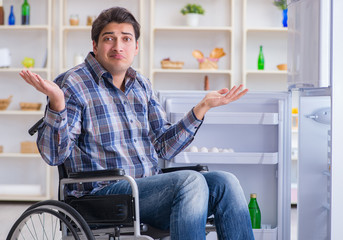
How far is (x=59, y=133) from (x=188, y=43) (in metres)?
3.51

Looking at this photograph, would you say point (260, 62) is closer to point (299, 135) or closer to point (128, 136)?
point (299, 135)

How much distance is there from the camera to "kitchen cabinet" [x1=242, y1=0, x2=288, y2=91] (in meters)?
5.16

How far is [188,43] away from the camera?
521cm

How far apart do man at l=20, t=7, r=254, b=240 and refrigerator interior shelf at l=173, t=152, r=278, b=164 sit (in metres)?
0.63

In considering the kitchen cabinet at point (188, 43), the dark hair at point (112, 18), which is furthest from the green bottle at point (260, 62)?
the dark hair at point (112, 18)

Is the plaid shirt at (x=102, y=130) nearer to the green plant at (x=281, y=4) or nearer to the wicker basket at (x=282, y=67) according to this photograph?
the wicker basket at (x=282, y=67)

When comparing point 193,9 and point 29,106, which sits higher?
point 193,9

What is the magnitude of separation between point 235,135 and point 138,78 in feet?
3.10

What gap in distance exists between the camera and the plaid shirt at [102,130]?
1904mm

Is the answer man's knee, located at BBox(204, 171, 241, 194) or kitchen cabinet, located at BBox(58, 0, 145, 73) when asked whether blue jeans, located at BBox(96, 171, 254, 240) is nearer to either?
man's knee, located at BBox(204, 171, 241, 194)

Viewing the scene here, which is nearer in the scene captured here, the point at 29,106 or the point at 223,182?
the point at 223,182

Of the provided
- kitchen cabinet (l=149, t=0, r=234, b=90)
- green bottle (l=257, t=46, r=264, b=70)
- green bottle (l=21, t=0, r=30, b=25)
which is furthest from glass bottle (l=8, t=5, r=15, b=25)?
green bottle (l=257, t=46, r=264, b=70)

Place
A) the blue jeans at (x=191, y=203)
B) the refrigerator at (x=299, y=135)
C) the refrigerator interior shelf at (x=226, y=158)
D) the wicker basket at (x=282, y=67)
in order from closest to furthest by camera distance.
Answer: the blue jeans at (x=191, y=203) → the refrigerator at (x=299, y=135) → the refrigerator interior shelf at (x=226, y=158) → the wicker basket at (x=282, y=67)

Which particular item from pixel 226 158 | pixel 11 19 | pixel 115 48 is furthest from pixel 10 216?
pixel 115 48
